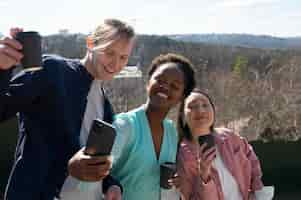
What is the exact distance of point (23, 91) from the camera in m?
1.64

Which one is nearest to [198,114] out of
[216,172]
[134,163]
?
[216,172]

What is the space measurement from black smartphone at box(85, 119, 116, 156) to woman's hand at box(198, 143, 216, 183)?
81 cm

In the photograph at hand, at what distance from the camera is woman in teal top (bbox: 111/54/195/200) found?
6.80 ft

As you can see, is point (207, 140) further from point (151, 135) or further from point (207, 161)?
point (151, 135)

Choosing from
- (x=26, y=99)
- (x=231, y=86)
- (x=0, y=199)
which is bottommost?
(x=0, y=199)

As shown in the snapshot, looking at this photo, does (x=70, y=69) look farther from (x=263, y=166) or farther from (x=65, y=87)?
(x=263, y=166)

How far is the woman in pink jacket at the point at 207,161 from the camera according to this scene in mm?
2465

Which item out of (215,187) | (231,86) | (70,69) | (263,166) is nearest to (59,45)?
(231,86)

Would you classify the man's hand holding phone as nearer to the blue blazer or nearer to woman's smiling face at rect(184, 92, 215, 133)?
the blue blazer

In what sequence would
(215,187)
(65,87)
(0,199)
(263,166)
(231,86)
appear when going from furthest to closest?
(231,86)
(263,166)
(0,199)
(215,187)
(65,87)

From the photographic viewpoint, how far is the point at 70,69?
1815 mm

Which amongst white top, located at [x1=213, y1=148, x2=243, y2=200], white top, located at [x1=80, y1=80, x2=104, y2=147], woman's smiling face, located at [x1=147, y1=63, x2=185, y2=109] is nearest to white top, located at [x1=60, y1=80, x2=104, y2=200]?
white top, located at [x1=80, y1=80, x2=104, y2=147]

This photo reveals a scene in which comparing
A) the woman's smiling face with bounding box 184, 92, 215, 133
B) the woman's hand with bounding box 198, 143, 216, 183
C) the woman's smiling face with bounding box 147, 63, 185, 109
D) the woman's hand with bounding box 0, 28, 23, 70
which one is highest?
the woman's hand with bounding box 0, 28, 23, 70

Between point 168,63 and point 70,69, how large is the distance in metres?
0.58
